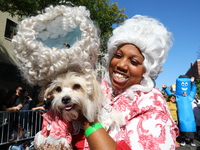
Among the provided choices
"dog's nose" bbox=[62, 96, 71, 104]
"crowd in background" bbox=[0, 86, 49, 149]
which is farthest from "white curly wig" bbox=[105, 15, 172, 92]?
"crowd in background" bbox=[0, 86, 49, 149]

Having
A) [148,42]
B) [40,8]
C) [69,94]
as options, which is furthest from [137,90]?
[40,8]

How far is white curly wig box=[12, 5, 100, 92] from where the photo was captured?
1.33m

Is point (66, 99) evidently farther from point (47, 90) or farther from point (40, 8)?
point (40, 8)

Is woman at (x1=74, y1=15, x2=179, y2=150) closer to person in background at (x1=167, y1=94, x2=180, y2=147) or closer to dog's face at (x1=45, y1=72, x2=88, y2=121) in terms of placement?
dog's face at (x1=45, y1=72, x2=88, y2=121)

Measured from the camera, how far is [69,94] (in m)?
1.34

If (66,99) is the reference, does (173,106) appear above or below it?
below

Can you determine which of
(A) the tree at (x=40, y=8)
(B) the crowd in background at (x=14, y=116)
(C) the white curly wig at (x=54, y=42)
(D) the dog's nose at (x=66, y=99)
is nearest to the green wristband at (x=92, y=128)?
(D) the dog's nose at (x=66, y=99)

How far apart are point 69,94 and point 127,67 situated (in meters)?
0.60

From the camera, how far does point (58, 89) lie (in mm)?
1423

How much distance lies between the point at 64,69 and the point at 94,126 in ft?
1.56

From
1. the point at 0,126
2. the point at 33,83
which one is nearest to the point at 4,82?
the point at 0,126

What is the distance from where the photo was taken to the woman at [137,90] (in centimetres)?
131

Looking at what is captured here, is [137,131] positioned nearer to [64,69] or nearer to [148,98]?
[148,98]

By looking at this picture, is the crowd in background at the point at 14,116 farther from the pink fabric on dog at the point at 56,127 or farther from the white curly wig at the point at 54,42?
the white curly wig at the point at 54,42
